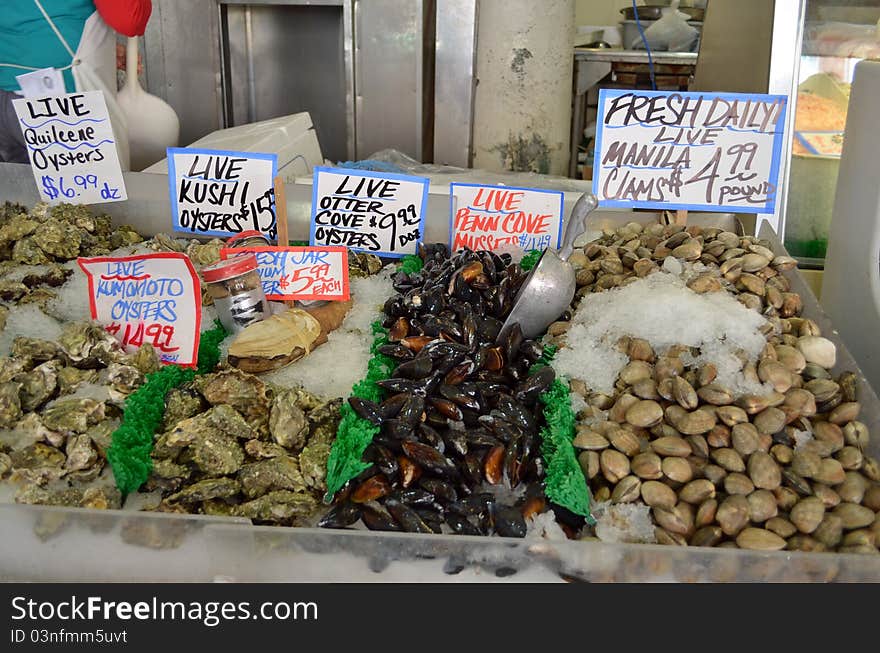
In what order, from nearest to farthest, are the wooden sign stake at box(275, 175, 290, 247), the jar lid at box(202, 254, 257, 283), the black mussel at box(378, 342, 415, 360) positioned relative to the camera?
the black mussel at box(378, 342, 415, 360)
the jar lid at box(202, 254, 257, 283)
the wooden sign stake at box(275, 175, 290, 247)

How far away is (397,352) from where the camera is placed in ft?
5.08

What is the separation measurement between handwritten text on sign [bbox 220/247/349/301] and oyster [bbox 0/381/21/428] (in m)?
0.57

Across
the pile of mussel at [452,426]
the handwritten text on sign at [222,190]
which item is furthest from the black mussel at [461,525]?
the handwritten text on sign at [222,190]

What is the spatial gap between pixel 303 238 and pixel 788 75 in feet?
4.81

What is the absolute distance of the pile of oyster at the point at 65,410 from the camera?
1.29m

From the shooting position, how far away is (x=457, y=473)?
50.1 inches

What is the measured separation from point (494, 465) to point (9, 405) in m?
0.89

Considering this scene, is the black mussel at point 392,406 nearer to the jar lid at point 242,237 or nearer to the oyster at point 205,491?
the oyster at point 205,491

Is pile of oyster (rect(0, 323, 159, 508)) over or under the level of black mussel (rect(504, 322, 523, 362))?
under

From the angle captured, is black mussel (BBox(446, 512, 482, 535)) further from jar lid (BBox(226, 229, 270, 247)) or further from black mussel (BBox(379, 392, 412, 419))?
jar lid (BBox(226, 229, 270, 247))

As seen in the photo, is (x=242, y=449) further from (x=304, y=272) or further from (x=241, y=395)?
(x=304, y=272)

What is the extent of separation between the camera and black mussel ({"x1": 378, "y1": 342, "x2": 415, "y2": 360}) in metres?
1.54

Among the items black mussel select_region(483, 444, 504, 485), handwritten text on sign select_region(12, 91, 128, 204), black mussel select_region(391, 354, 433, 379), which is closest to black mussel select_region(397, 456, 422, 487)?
black mussel select_region(483, 444, 504, 485)
